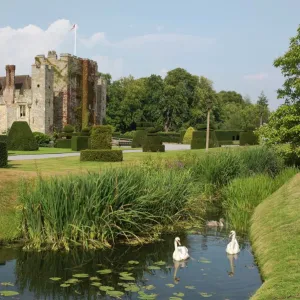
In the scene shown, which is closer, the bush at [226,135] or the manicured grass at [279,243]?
the manicured grass at [279,243]

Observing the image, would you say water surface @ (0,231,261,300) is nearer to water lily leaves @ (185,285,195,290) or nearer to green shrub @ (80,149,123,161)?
water lily leaves @ (185,285,195,290)

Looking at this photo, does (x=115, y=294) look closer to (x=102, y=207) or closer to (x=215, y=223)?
(x=102, y=207)

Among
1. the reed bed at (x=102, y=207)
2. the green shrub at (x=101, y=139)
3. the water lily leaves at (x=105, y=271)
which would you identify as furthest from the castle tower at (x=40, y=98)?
the water lily leaves at (x=105, y=271)

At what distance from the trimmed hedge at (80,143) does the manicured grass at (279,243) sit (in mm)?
20188

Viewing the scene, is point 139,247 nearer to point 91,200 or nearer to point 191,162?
point 91,200

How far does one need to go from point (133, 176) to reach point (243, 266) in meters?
3.22

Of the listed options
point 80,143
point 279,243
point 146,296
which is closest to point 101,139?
point 80,143

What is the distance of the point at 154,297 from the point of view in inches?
257

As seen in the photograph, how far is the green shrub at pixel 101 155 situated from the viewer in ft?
69.5

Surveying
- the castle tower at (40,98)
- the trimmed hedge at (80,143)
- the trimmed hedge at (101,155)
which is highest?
the castle tower at (40,98)

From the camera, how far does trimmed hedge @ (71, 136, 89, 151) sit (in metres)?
31.4

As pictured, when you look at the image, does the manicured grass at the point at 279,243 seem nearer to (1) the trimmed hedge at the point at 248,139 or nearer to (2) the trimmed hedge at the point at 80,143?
(2) the trimmed hedge at the point at 80,143

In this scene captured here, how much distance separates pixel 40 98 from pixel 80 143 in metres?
15.0

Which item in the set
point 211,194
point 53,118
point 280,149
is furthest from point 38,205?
point 53,118
